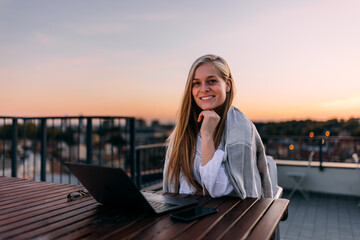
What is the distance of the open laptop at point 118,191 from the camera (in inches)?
36.8

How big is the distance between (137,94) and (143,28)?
2954 millimetres

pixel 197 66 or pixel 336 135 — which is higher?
pixel 197 66

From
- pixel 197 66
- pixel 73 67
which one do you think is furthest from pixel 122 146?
pixel 73 67

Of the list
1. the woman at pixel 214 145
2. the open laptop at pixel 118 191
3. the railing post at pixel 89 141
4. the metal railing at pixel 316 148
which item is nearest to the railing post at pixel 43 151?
the railing post at pixel 89 141

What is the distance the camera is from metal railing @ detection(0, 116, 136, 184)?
410 cm

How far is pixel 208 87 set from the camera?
162 centimetres

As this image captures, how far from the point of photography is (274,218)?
3.11 feet

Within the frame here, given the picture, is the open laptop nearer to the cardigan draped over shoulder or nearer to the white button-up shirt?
the white button-up shirt

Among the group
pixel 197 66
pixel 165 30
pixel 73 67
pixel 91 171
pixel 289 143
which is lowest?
pixel 289 143

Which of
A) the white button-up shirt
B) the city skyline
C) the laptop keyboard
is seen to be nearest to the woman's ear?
the white button-up shirt

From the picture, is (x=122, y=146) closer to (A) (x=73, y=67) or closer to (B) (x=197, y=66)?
(B) (x=197, y=66)

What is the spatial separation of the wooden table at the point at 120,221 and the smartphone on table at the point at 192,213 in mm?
17

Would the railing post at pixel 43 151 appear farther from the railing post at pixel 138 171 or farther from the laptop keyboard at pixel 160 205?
the laptop keyboard at pixel 160 205

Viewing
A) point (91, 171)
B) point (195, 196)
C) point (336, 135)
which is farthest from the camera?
point (336, 135)
